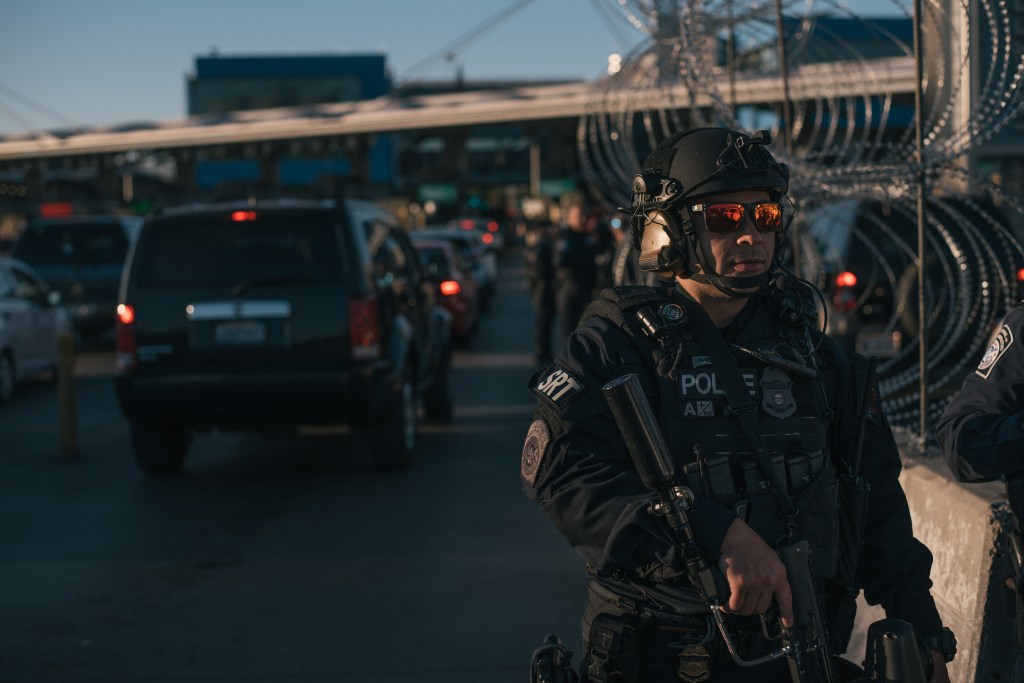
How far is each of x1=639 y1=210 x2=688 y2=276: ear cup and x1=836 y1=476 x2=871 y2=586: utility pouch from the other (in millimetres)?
584

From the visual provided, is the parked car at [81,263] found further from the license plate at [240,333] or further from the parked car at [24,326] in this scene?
the license plate at [240,333]

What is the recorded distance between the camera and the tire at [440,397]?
1177 centimetres

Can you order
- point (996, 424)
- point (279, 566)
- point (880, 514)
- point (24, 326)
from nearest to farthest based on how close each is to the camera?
1. point (880, 514)
2. point (996, 424)
3. point (279, 566)
4. point (24, 326)

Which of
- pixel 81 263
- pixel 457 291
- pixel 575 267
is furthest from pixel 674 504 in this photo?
pixel 81 263

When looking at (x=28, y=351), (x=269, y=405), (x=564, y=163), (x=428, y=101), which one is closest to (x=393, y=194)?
(x=564, y=163)

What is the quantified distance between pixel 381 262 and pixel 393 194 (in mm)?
91896

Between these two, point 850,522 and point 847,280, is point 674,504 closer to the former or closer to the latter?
point 850,522

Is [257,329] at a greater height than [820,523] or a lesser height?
lesser

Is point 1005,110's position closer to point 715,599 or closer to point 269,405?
point 715,599

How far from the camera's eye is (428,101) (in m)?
69.7

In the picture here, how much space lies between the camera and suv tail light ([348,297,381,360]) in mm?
8820

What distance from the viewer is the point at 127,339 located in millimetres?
8859

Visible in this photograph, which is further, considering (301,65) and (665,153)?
(301,65)

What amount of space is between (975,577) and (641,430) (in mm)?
2022
